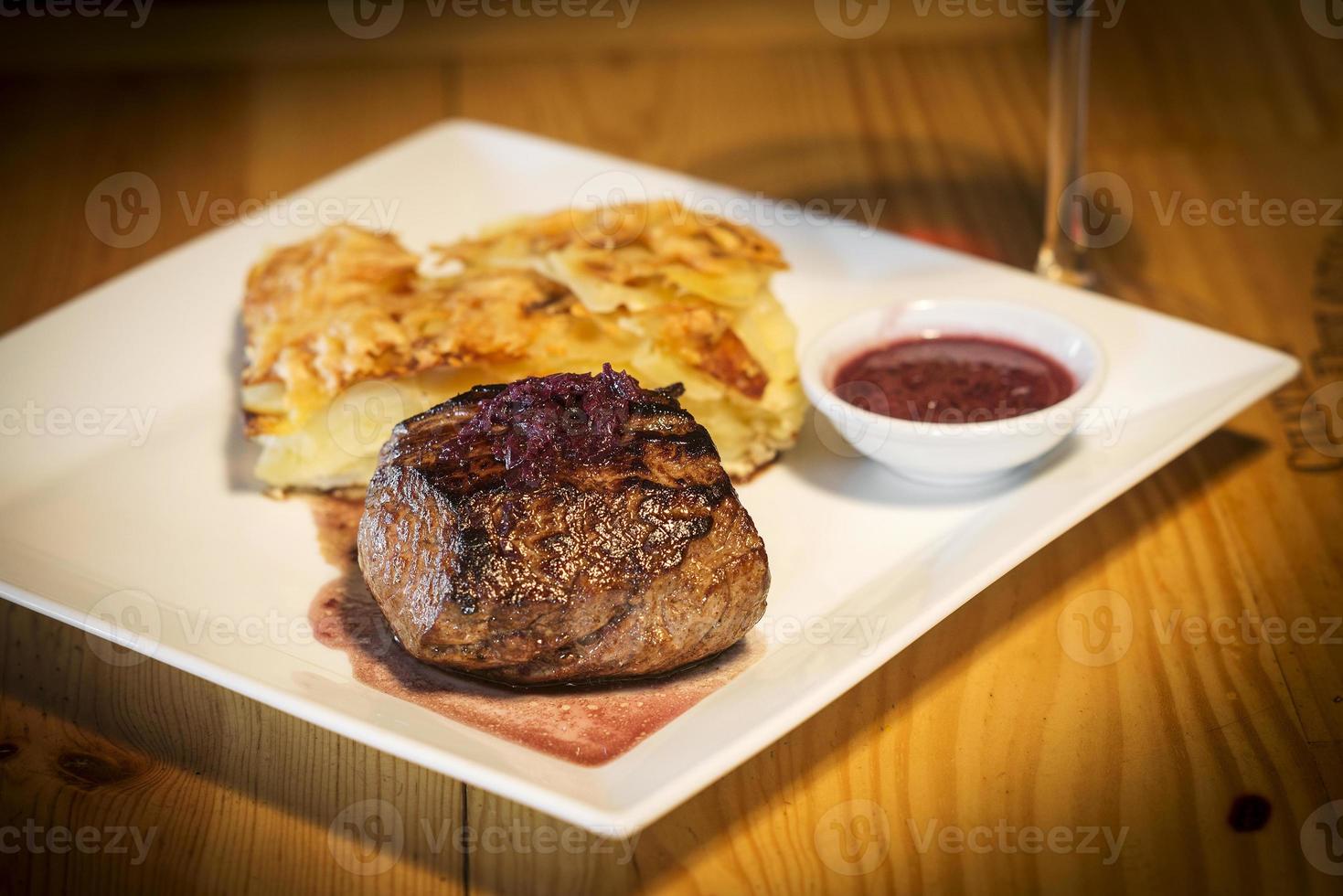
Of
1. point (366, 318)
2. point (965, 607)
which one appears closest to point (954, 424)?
point (965, 607)

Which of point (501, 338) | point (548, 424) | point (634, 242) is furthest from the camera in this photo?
point (634, 242)

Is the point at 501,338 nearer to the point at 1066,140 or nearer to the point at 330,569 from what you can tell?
the point at 330,569

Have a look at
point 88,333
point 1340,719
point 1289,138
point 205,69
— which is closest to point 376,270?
point 88,333

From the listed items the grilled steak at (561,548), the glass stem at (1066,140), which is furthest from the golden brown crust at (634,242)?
the glass stem at (1066,140)

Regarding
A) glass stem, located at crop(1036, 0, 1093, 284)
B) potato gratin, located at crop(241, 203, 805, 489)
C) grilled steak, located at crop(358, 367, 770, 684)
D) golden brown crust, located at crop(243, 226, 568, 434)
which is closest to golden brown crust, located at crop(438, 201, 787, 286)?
potato gratin, located at crop(241, 203, 805, 489)

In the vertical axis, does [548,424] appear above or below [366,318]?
above

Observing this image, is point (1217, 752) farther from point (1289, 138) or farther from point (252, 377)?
point (1289, 138)
